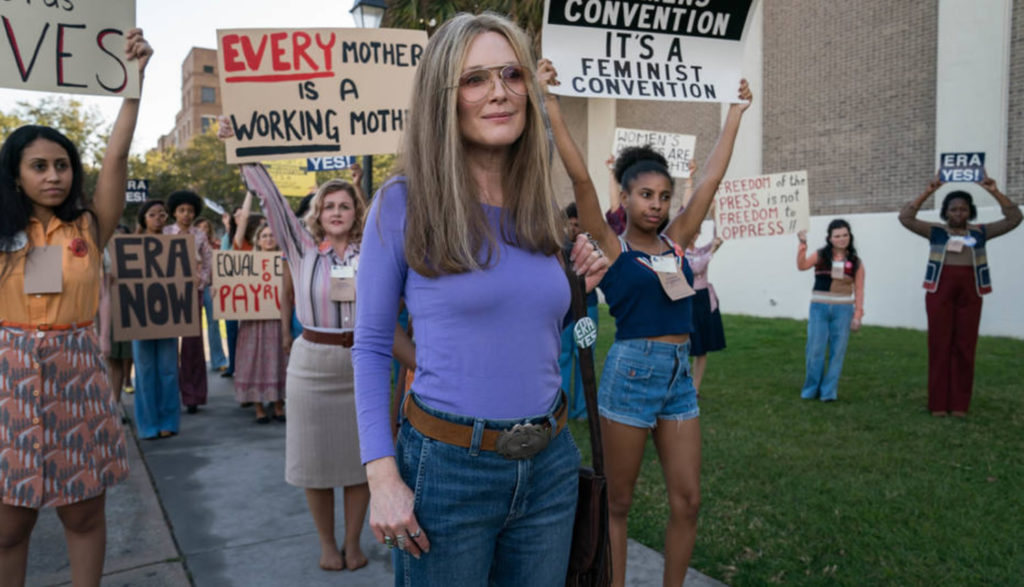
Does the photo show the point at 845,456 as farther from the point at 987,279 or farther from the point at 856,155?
the point at 856,155

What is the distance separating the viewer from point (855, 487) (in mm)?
5152

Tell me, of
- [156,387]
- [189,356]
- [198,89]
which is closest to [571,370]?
[156,387]

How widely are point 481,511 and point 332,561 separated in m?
2.58

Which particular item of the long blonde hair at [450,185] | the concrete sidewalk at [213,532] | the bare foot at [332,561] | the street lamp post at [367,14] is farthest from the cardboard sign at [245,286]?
the long blonde hair at [450,185]

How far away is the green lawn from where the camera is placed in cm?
394

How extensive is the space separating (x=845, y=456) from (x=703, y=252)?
269 cm

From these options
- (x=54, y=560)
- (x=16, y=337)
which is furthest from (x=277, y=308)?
(x=16, y=337)

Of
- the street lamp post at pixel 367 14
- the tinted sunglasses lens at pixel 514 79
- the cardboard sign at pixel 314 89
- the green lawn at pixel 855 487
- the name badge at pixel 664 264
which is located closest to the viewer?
the tinted sunglasses lens at pixel 514 79

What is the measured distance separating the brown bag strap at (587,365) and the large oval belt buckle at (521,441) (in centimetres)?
26

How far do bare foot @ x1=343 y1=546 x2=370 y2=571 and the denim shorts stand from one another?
1.65 meters

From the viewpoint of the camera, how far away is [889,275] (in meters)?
14.8

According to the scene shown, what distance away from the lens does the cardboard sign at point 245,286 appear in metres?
7.77

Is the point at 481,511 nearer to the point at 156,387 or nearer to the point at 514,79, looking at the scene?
the point at 514,79

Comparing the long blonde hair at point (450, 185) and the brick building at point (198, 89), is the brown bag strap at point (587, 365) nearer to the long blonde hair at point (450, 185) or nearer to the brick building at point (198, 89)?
the long blonde hair at point (450, 185)
